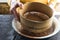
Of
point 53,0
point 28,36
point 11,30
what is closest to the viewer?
point 28,36

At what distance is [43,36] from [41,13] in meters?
0.18

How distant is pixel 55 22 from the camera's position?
817mm

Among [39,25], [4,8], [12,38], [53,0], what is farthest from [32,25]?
[4,8]

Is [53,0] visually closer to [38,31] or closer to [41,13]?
[41,13]

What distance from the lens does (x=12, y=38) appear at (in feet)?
2.42

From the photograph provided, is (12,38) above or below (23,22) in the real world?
below

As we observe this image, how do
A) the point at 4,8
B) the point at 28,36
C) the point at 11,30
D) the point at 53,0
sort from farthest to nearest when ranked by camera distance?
the point at 4,8
the point at 53,0
the point at 11,30
the point at 28,36

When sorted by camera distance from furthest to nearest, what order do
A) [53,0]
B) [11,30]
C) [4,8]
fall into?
[4,8]
[53,0]
[11,30]

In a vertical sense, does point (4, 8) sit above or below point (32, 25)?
below

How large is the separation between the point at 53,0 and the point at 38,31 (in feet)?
1.65

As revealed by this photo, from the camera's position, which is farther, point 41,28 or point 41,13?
point 41,13

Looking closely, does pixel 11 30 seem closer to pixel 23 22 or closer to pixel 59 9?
pixel 23 22

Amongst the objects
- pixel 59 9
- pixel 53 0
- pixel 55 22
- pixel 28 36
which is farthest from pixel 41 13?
pixel 59 9

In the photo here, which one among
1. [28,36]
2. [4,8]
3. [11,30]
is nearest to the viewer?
[28,36]
